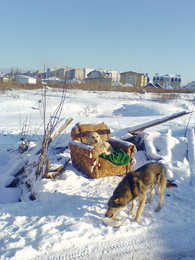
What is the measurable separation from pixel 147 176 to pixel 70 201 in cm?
138

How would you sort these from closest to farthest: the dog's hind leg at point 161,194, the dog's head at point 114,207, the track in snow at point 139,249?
1. the track in snow at point 139,249
2. the dog's head at point 114,207
3. the dog's hind leg at point 161,194

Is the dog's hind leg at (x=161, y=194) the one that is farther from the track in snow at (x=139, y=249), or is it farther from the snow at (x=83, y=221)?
the track in snow at (x=139, y=249)

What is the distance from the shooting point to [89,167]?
213 inches

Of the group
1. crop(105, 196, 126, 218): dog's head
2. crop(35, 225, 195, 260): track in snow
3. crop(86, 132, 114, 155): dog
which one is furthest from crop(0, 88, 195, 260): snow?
crop(86, 132, 114, 155): dog

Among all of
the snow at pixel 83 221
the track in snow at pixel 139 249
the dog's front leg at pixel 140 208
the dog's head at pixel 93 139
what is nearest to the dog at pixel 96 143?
the dog's head at pixel 93 139

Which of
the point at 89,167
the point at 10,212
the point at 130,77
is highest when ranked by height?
the point at 130,77

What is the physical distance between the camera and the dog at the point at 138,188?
3830 millimetres

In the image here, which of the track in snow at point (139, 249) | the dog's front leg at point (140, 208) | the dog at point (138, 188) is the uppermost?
the dog at point (138, 188)

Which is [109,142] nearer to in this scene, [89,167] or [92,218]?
[89,167]

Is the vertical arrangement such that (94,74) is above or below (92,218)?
above

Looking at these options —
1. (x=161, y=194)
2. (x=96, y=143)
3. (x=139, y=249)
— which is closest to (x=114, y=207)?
(x=139, y=249)

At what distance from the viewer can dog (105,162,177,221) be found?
12.6ft

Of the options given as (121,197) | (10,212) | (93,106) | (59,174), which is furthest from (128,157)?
(93,106)

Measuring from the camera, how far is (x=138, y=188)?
3943 millimetres
